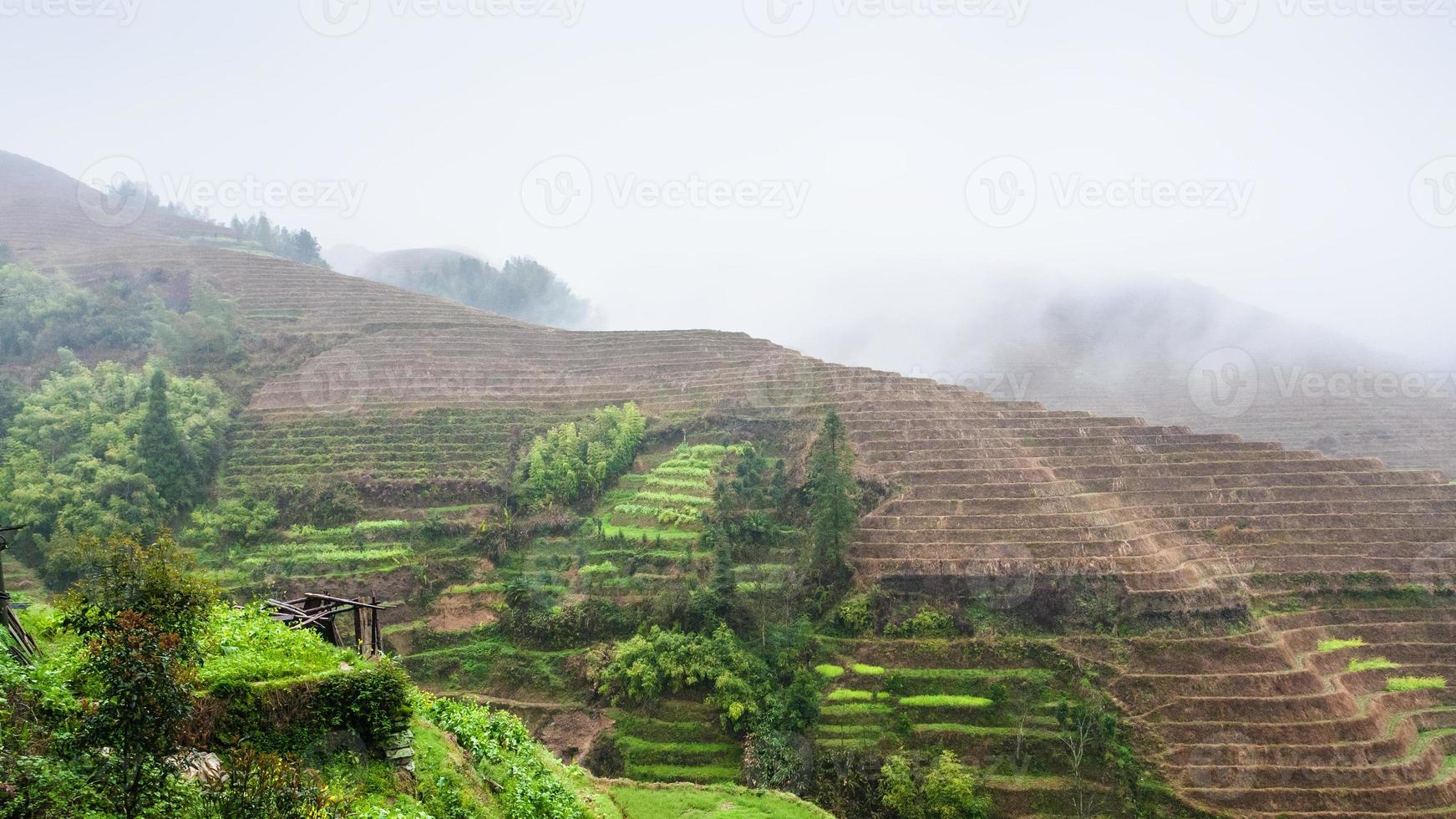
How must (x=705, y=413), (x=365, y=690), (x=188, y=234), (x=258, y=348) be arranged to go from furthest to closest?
(x=188, y=234) → (x=258, y=348) → (x=705, y=413) → (x=365, y=690)

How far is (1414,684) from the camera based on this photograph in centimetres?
2397

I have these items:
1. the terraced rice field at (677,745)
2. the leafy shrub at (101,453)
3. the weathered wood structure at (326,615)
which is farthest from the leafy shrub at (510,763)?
the leafy shrub at (101,453)

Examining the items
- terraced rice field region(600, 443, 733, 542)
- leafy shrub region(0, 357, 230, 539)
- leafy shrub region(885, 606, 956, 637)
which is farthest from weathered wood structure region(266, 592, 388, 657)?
leafy shrub region(0, 357, 230, 539)

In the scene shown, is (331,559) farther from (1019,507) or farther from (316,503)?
(1019,507)

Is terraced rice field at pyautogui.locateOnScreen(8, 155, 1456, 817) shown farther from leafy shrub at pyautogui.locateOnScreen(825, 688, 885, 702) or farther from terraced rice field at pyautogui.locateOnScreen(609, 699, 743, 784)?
terraced rice field at pyautogui.locateOnScreen(609, 699, 743, 784)

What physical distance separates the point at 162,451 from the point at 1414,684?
48.1m

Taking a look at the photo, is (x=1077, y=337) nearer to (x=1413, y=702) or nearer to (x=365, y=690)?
(x=1413, y=702)

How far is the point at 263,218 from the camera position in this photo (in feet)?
241

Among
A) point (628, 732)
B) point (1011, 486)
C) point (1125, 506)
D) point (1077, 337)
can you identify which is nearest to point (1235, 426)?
point (1077, 337)

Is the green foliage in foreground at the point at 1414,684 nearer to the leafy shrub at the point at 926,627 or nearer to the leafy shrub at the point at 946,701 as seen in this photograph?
the leafy shrub at the point at 946,701

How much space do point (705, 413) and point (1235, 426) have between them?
39011 mm

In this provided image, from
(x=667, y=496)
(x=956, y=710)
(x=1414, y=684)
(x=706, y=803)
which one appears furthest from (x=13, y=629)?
(x=1414, y=684)

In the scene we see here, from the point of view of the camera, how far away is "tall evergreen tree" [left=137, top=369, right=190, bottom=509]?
30.5 m

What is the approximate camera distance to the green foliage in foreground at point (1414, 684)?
2382 centimetres
